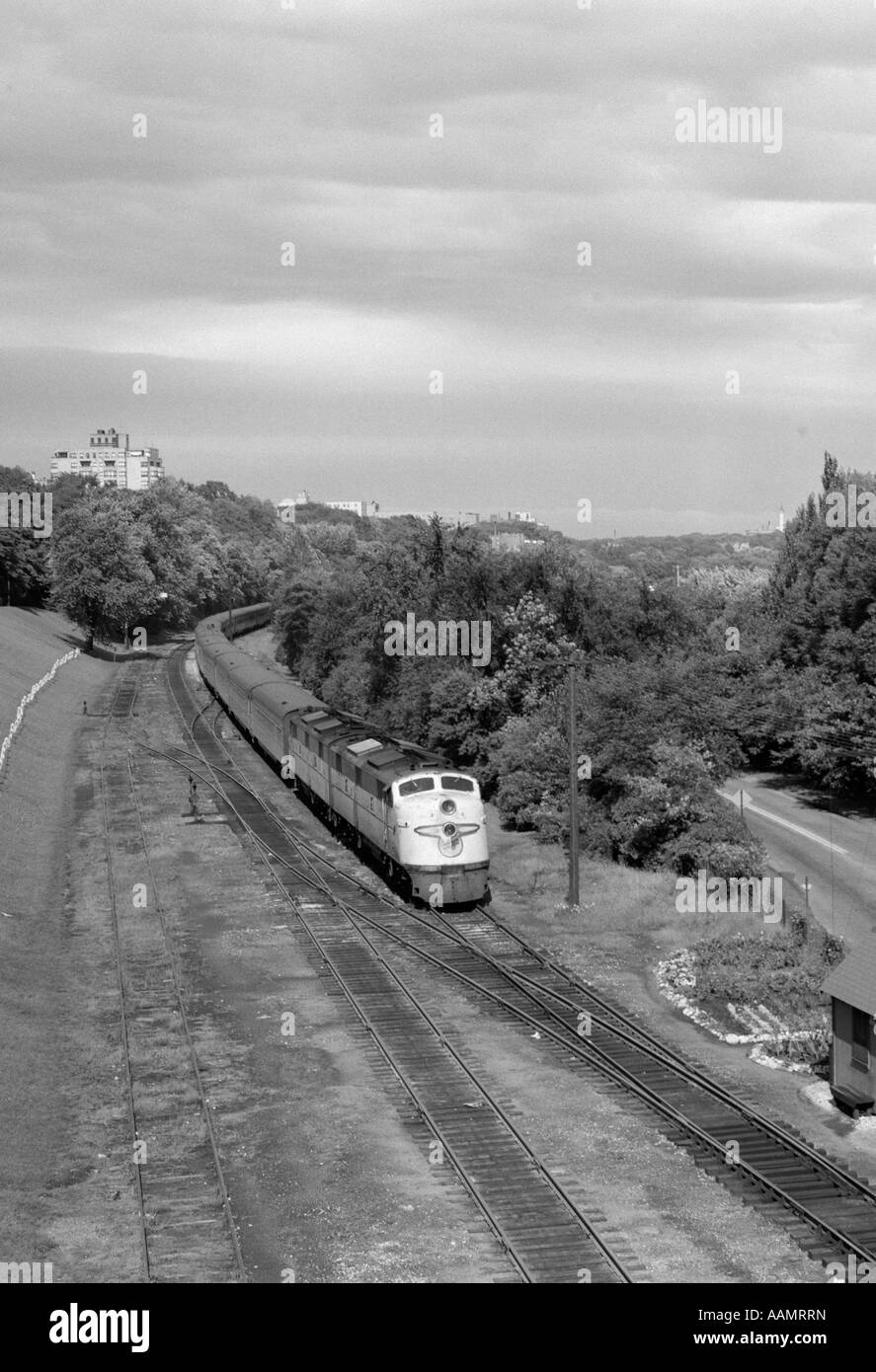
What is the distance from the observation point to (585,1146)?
66.2 feet

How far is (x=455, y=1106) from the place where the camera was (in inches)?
856

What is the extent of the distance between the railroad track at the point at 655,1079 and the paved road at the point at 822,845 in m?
8.70

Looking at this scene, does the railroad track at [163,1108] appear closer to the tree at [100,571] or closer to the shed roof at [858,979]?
the shed roof at [858,979]

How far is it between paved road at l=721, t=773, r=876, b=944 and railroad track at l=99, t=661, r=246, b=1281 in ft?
54.7

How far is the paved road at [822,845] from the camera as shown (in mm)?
37844

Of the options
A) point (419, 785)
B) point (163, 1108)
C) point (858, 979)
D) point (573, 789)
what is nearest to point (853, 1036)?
point (858, 979)

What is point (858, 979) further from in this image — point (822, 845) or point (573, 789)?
point (822, 845)

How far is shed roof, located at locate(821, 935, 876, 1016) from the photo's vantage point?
21.0 metres

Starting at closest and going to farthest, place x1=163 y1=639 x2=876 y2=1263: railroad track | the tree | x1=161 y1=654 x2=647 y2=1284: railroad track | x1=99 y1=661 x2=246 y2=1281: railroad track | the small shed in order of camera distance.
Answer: x1=161 y1=654 x2=647 y2=1284: railroad track < x1=99 y1=661 x2=246 y2=1281: railroad track < x1=163 y1=639 x2=876 y2=1263: railroad track < the small shed < the tree

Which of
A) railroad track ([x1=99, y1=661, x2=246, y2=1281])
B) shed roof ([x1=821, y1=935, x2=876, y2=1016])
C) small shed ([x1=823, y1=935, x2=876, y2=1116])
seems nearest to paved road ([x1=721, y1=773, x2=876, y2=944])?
shed roof ([x1=821, y1=935, x2=876, y2=1016])

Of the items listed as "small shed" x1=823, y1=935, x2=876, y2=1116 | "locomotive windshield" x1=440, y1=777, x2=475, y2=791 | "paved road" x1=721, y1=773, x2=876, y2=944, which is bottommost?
"paved road" x1=721, y1=773, x2=876, y2=944

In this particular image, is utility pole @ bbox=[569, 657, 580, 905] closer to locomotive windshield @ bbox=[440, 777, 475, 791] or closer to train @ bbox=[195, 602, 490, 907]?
train @ bbox=[195, 602, 490, 907]

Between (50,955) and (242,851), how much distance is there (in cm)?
1153

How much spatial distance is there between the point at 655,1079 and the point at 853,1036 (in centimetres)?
355
